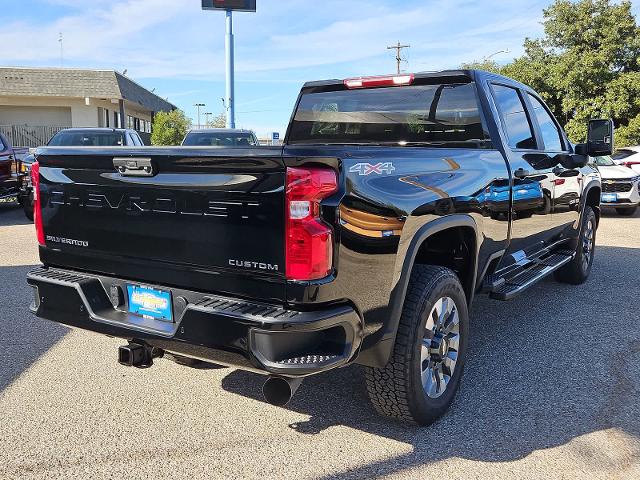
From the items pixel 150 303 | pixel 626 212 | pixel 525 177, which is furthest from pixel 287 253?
pixel 626 212

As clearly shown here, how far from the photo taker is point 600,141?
5.65 m

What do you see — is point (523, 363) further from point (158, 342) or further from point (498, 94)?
point (158, 342)

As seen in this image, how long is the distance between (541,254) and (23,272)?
19.0 ft

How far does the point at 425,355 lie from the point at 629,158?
13.3 m

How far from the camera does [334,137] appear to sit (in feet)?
16.6

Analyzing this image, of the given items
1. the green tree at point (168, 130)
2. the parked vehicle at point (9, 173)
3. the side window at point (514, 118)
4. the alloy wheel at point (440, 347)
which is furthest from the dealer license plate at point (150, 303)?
the green tree at point (168, 130)

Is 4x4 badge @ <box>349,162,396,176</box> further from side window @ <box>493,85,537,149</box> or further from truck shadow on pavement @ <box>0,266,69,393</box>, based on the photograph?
truck shadow on pavement @ <box>0,266,69,393</box>

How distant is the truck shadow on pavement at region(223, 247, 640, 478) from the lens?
3.16 metres

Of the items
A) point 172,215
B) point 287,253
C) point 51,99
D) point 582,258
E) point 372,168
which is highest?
point 51,99

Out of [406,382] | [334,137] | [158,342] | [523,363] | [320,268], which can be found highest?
[334,137]

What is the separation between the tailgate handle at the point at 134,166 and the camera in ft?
9.36

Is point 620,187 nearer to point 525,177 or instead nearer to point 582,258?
point 582,258

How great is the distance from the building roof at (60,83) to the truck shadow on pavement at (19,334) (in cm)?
2777

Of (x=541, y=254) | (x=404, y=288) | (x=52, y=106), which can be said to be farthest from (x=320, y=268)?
(x=52, y=106)
